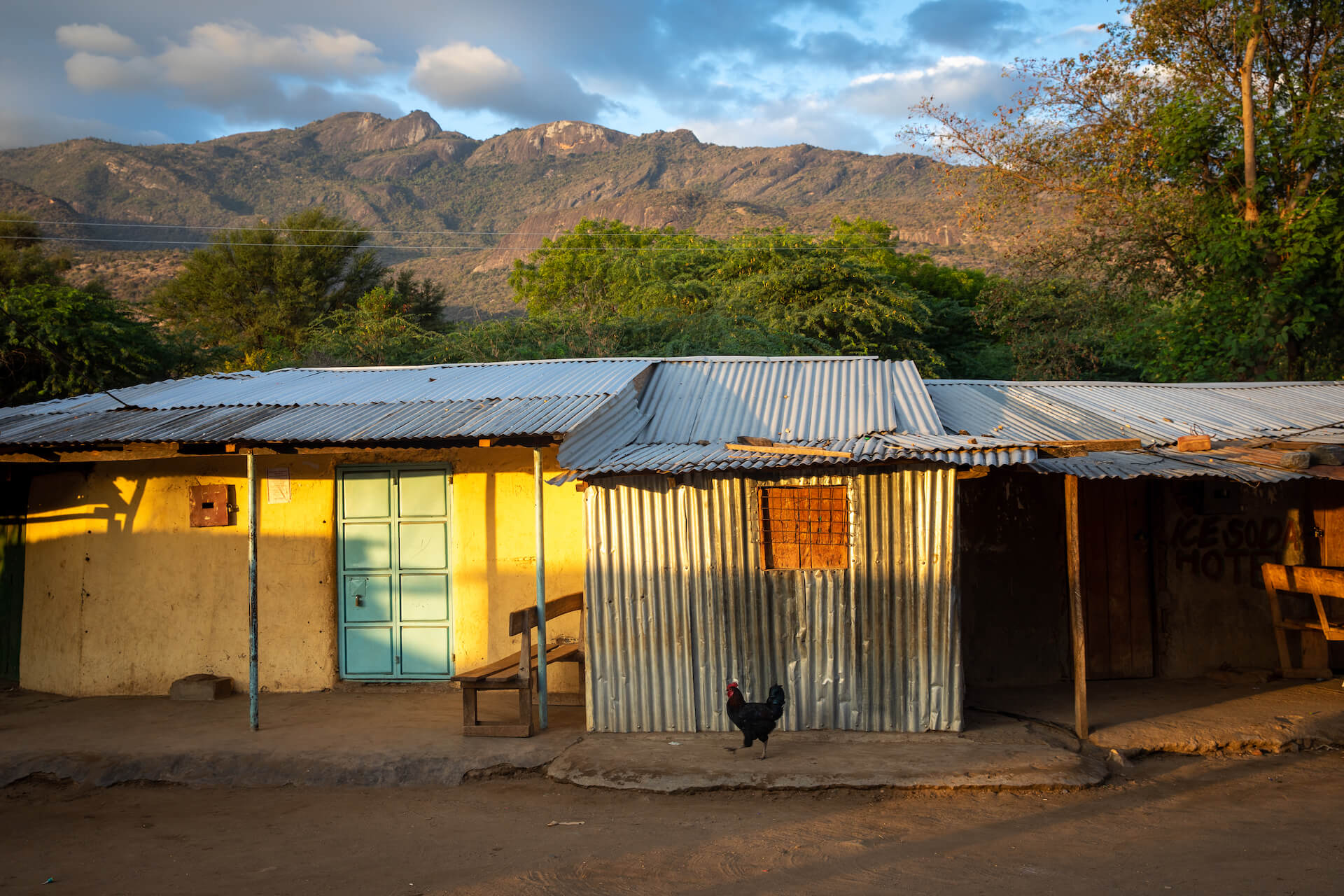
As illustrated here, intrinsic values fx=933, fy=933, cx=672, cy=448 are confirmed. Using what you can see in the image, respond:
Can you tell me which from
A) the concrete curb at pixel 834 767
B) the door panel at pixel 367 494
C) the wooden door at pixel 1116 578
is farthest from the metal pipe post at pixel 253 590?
the wooden door at pixel 1116 578

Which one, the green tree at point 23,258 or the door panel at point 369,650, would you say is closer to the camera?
the door panel at point 369,650

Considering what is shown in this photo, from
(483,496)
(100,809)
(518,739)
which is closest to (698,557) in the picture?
(518,739)

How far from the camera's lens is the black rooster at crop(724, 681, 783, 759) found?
6.22 metres

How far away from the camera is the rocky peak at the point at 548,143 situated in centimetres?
10369

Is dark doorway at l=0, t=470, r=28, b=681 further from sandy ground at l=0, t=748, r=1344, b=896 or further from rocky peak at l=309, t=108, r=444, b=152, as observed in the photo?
rocky peak at l=309, t=108, r=444, b=152

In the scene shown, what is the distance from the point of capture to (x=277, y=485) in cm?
895

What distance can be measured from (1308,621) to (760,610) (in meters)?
5.36

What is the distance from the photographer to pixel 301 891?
477 cm

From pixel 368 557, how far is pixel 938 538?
17.1ft

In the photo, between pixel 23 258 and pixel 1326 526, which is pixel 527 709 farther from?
pixel 23 258

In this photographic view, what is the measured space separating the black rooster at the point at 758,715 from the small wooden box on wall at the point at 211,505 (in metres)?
5.50

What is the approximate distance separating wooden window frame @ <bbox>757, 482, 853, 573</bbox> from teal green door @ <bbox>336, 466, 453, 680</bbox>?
3.26 metres

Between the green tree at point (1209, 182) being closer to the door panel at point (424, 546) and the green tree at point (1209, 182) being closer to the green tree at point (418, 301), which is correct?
the door panel at point (424, 546)

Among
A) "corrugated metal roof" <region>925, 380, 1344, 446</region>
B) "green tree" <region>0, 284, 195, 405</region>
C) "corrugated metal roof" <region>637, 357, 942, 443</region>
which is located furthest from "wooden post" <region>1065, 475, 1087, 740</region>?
"green tree" <region>0, 284, 195, 405</region>
